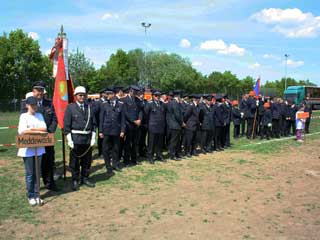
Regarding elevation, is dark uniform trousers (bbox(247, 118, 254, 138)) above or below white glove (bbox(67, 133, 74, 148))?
below

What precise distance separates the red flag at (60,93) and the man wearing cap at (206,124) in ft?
16.7

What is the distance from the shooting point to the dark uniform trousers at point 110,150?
332 inches

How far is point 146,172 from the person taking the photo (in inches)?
338

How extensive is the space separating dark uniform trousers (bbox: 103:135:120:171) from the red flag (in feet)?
4.39

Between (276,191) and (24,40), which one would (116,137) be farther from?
(24,40)

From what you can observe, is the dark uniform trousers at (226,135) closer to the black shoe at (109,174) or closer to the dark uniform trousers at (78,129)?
the black shoe at (109,174)

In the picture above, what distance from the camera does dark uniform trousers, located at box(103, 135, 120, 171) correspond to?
8.45 metres

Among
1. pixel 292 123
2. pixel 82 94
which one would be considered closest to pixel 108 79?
pixel 292 123

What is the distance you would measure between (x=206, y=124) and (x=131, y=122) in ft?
10.4

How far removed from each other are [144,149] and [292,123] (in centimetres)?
995

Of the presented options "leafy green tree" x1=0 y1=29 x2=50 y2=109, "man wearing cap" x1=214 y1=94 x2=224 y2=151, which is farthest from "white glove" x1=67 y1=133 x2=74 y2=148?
"leafy green tree" x1=0 y1=29 x2=50 y2=109

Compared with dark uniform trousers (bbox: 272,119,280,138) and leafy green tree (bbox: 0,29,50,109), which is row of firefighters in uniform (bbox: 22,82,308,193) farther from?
leafy green tree (bbox: 0,29,50,109)

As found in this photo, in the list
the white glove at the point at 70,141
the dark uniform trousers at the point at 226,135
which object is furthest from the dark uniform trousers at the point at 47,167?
the dark uniform trousers at the point at 226,135

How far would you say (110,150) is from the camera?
28.8 ft
